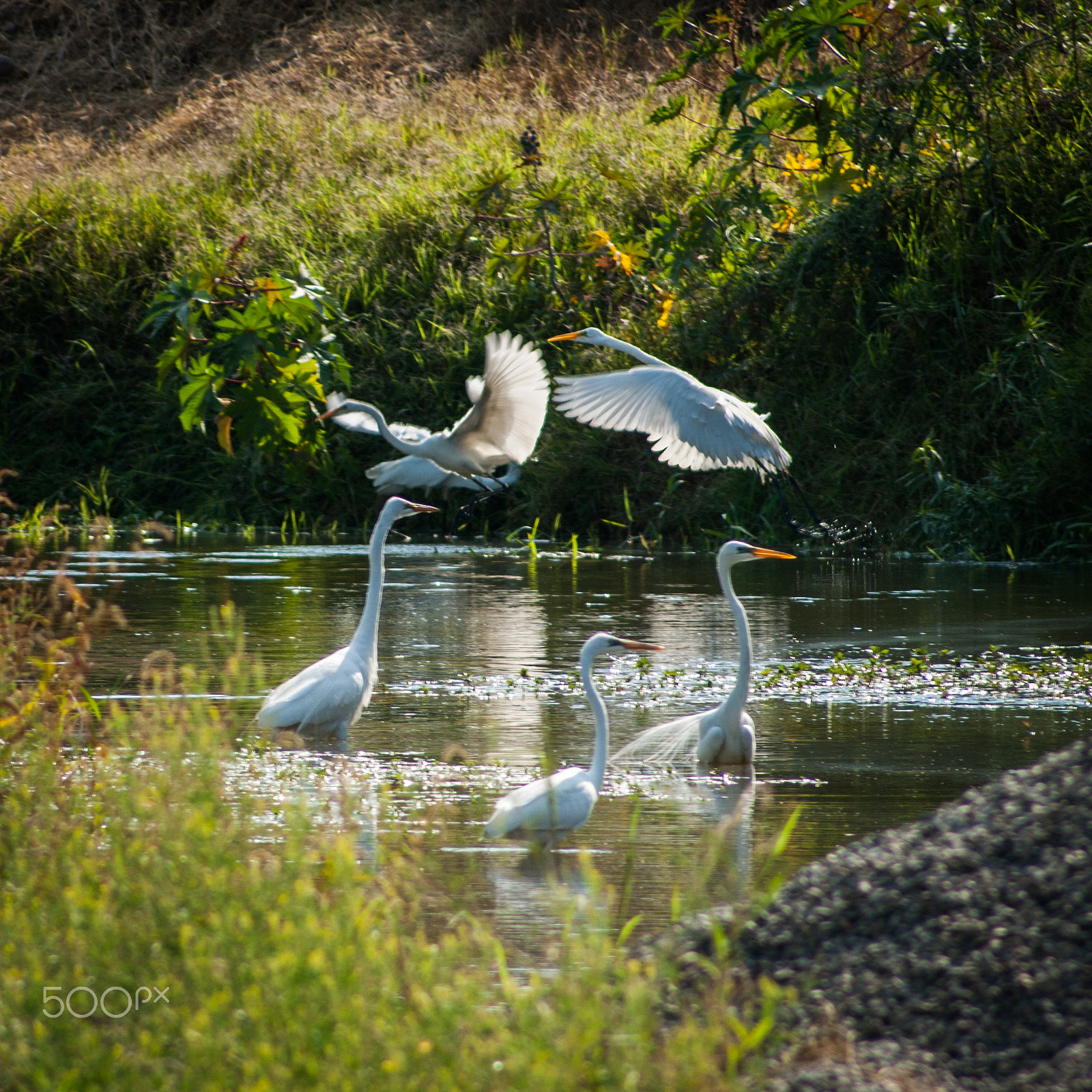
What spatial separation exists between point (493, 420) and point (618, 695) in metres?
4.24

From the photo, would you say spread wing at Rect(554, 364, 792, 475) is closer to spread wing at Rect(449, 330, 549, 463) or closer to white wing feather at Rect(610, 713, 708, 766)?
spread wing at Rect(449, 330, 549, 463)

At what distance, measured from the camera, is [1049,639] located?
25.4 feet

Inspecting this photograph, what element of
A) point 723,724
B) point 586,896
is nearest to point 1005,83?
point 723,724

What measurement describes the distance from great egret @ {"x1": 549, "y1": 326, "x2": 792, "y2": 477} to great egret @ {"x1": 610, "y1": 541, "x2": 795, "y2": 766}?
3846mm

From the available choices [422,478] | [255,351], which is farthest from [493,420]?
[255,351]

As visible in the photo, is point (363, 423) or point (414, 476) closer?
point (414, 476)

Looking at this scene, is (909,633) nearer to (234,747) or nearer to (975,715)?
(975,715)

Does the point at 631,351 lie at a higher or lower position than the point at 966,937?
higher

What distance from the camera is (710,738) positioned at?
207 inches

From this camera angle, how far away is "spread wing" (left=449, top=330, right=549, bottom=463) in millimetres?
10055

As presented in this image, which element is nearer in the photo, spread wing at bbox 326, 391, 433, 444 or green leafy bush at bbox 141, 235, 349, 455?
spread wing at bbox 326, 391, 433, 444

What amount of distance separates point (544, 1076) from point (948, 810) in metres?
1.44

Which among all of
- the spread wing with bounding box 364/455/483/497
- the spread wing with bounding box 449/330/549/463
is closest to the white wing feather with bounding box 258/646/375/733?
the spread wing with bounding box 449/330/549/463

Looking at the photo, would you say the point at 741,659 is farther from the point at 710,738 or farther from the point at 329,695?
the point at 329,695
